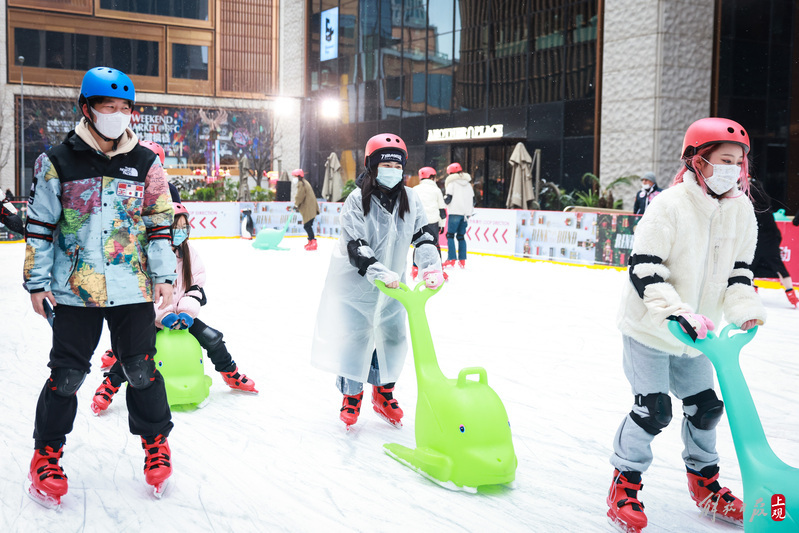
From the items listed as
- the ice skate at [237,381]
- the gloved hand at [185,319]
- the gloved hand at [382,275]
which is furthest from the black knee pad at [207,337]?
the gloved hand at [382,275]

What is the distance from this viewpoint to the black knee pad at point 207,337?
426 centimetres

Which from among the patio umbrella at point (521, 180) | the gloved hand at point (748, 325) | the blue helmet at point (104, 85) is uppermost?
the patio umbrella at point (521, 180)

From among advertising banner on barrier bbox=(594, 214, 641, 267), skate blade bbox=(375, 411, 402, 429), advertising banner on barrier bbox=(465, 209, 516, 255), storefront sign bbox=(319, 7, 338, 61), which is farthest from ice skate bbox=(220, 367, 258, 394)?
storefront sign bbox=(319, 7, 338, 61)

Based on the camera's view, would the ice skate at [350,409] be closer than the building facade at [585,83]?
Yes

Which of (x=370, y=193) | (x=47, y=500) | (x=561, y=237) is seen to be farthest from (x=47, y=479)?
(x=561, y=237)

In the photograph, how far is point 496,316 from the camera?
738 cm

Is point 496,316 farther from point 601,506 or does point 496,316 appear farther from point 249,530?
point 249,530

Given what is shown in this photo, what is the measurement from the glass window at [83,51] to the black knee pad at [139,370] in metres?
31.9

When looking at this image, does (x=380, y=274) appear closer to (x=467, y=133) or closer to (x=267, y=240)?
(x=267, y=240)

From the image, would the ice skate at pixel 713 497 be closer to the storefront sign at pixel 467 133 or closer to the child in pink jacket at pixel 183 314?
the child in pink jacket at pixel 183 314

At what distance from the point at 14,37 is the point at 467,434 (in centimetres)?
3495

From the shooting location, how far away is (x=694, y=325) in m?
2.29

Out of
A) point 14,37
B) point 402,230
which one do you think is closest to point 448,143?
point 402,230

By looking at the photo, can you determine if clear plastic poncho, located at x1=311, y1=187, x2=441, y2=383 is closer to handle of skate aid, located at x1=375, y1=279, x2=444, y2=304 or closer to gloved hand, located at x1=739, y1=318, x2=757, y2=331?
handle of skate aid, located at x1=375, y1=279, x2=444, y2=304
